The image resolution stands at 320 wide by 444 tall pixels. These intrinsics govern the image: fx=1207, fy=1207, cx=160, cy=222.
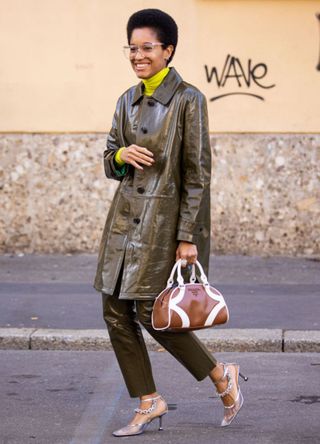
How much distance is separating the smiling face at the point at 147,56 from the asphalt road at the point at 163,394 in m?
1.64

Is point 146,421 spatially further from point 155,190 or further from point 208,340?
point 208,340

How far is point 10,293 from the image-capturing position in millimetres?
9328

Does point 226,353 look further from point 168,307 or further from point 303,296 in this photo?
point 168,307

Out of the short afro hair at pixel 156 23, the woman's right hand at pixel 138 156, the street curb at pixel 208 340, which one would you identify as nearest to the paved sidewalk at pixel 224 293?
the street curb at pixel 208 340

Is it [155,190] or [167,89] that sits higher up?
[167,89]

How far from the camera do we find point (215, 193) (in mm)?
11008

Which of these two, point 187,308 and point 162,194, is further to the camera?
point 162,194

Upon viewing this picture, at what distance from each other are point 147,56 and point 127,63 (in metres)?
5.82

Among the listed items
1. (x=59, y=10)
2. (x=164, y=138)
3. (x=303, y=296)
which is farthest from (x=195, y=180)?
(x=59, y=10)

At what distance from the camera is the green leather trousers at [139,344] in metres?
5.36

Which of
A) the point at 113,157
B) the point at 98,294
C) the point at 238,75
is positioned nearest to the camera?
the point at 113,157

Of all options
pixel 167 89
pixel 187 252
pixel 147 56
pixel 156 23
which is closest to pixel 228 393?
pixel 187 252

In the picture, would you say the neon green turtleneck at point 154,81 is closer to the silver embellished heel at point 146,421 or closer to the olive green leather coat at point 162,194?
the olive green leather coat at point 162,194

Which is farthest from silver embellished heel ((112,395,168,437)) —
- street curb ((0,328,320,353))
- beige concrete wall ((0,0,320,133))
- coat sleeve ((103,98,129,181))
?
beige concrete wall ((0,0,320,133))
